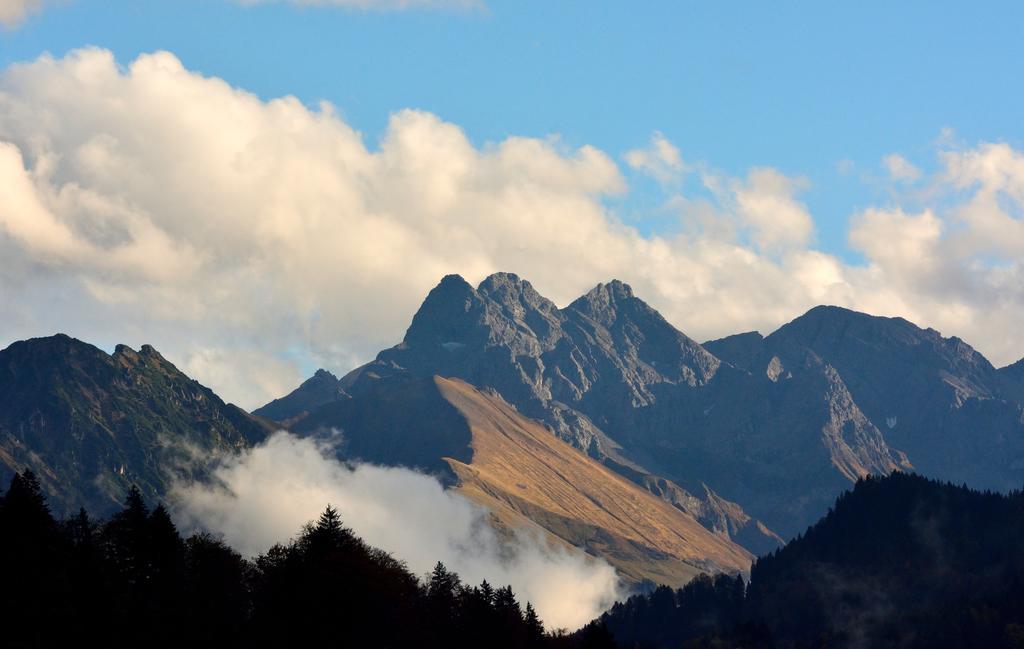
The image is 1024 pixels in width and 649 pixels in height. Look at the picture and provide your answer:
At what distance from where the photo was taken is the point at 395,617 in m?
191

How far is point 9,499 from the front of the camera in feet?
529

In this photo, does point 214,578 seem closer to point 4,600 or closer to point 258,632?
point 258,632

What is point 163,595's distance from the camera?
574ft

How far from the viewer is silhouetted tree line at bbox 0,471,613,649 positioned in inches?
5748

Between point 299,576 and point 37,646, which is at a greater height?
point 299,576

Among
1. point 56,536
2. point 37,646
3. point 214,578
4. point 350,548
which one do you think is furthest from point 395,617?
point 37,646

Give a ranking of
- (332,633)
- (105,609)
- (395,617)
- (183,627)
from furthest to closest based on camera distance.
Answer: (395,617), (332,633), (183,627), (105,609)

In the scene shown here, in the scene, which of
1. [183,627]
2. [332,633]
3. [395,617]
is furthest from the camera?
[395,617]

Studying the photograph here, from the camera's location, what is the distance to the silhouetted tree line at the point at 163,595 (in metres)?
146

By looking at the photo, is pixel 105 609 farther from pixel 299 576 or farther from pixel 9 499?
pixel 299 576

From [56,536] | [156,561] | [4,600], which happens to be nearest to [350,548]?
[156,561]

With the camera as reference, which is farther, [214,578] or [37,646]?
[214,578]

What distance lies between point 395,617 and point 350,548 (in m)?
12.7

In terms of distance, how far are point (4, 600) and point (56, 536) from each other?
2566cm
